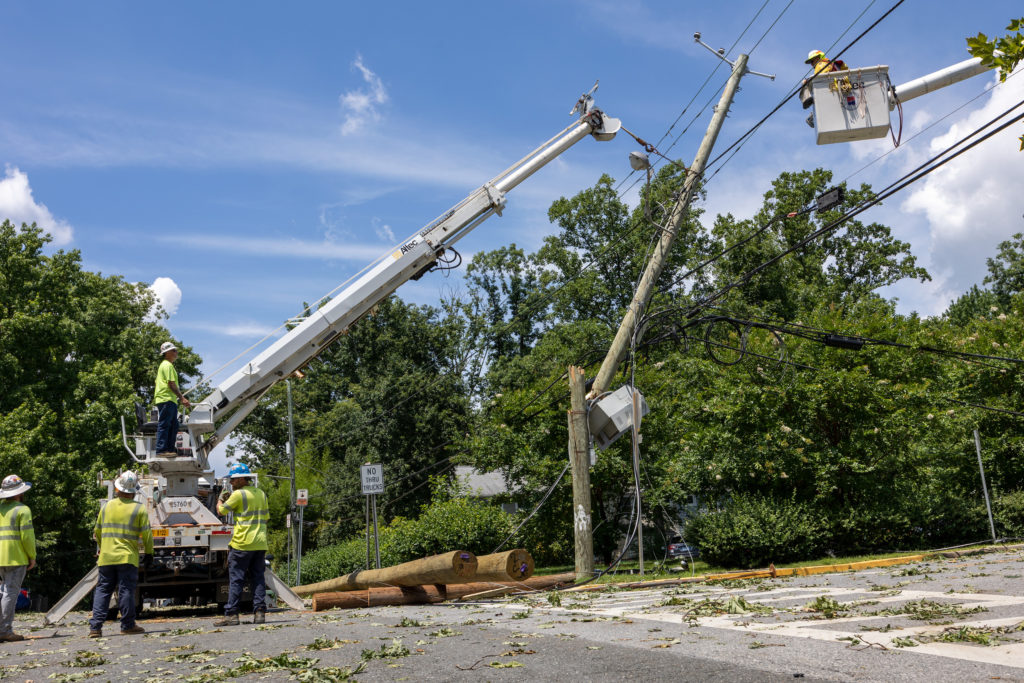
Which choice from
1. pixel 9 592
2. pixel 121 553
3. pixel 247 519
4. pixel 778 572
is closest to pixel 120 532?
pixel 121 553

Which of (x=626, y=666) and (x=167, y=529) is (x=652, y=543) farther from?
(x=626, y=666)

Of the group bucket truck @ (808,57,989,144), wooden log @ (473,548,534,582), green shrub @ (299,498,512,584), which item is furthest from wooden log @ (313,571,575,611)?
green shrub @ (299,498,512,584)

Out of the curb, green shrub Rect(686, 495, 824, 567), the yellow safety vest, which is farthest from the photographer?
green shrub Rect(686, 495, 824, 567)

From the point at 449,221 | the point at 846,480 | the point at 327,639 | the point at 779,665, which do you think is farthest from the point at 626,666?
the point at 846,480

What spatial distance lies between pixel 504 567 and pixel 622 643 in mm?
5442

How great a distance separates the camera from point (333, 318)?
46.1 ft

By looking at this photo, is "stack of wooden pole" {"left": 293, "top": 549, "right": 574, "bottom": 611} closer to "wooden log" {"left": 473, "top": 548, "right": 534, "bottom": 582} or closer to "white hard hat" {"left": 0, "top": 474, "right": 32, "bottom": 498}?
"wooden log" {"left": 473, "top": 548, "right": 534, "bottom": 582}

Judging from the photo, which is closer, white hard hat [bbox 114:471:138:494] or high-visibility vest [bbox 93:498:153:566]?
high-visibility vest [bbox 93:498:153:566]

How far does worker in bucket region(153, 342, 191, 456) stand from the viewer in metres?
13.0

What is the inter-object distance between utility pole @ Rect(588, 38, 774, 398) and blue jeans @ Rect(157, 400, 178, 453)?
7.34 meters

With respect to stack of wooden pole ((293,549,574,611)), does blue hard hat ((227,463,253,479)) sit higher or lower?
higher

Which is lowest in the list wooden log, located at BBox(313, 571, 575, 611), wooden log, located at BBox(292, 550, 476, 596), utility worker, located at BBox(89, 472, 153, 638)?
wooden log, located at BBox(313, 571, 575, 611)

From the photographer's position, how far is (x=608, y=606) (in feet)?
35.4

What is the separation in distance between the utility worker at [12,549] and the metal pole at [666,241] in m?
9.49
